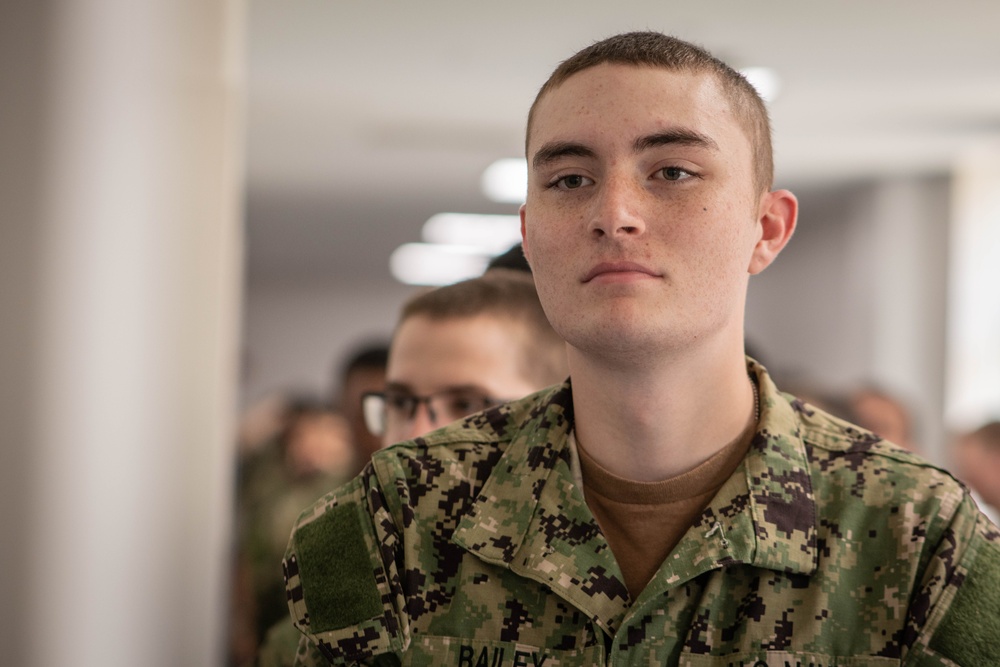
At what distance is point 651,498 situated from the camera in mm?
1475

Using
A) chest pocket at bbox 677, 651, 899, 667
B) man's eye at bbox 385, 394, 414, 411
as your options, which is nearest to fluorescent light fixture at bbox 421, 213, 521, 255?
man's eye at bbox 385, 394, 414, 411

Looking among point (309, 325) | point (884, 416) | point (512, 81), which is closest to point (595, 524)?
point (884, 416)

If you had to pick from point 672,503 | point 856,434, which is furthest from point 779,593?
point 856,434

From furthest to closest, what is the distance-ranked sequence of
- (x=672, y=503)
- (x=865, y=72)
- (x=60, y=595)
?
(x=865, y=72)
(x=60, y=595)
(x=672, y=503)

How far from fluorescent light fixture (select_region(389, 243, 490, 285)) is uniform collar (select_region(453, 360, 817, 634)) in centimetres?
1049

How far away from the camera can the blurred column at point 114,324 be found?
158 centimetres

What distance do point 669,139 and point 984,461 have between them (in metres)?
3.56

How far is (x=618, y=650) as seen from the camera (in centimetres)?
135

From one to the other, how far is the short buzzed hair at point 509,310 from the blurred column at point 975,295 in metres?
6.45

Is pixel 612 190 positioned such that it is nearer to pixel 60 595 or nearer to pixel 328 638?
pixel 328 638

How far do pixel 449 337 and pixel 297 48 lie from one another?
161 inches

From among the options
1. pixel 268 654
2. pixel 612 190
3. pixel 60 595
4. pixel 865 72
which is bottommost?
pixel 268 654

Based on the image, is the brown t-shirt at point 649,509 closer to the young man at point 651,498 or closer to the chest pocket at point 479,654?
the young man at point 651,498

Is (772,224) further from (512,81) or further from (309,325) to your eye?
(309,325)
